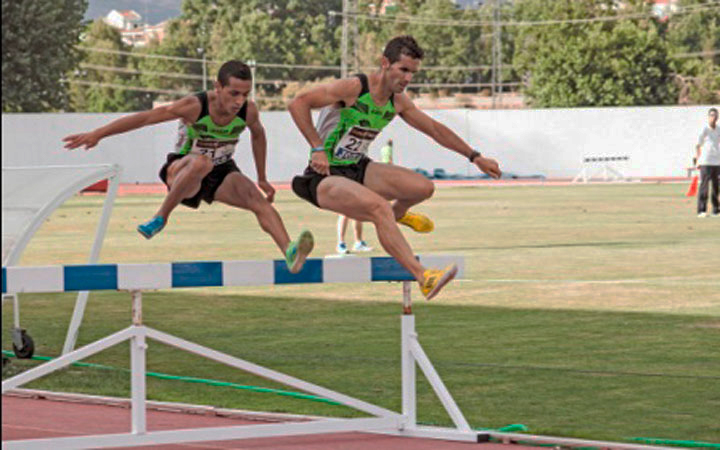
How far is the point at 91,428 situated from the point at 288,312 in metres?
6.06

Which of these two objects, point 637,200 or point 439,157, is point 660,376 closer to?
point 637,200

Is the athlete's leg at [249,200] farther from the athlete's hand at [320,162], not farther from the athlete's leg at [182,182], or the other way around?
the athlete's hand at [320,162]

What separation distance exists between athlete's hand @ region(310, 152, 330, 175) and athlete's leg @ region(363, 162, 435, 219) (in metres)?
0.43

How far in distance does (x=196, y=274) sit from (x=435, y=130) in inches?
74.6

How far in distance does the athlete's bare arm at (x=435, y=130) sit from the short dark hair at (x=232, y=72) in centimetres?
91

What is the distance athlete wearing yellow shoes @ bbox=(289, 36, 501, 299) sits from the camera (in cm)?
787

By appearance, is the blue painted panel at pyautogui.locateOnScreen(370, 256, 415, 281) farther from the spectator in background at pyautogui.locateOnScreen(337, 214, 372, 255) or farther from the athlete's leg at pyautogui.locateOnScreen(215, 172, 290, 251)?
the spectator in background at pyautogui.locateOnScreen(337, 214, 372, 255)

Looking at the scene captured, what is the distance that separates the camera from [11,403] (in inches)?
377

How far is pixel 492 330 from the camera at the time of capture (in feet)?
41.7

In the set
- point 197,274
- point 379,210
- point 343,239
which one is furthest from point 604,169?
point 197,274

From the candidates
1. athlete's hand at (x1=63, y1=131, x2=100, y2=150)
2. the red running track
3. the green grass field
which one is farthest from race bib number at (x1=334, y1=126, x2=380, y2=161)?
the green grass field

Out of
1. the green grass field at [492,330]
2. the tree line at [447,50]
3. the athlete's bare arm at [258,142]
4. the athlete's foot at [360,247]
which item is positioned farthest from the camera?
the tree line at [447,50]

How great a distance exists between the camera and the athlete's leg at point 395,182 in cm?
824

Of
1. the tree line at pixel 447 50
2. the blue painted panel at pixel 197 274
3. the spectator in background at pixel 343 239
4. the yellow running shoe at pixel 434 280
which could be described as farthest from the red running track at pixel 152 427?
the tree line at pixel 447 50
